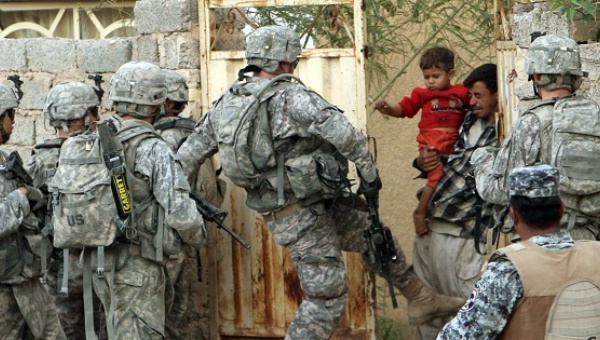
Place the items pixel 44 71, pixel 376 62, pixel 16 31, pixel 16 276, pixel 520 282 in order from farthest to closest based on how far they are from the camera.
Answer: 1. pixel 16 31
2. pixel 376 62
3. pixel 44 71
4. pixel 16 276
5. pixel 520 282

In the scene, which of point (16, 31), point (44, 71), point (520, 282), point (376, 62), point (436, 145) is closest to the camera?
point (520, 282)

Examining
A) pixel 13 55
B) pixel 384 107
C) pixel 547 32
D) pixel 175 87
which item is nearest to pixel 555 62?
pixel 547 32

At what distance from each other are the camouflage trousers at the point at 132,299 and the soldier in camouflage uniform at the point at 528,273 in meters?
2.50

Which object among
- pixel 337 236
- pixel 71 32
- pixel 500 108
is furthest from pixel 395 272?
pixel 71 32

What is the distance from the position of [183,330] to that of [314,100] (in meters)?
1.78

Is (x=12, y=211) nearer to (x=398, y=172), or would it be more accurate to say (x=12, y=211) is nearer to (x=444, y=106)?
(x=444, y=106)

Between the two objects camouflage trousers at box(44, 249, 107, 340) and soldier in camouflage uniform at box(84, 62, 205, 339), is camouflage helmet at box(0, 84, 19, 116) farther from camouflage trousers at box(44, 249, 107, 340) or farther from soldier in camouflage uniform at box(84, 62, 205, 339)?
camouflage trousers at box(44, 249, 107, 340)

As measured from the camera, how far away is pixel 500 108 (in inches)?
300

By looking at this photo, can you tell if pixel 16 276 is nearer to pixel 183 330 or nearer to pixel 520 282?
pixel 183 330

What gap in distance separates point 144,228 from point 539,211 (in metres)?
2.67

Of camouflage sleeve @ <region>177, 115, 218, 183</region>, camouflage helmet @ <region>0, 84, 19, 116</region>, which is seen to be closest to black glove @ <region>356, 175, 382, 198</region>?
camouflage sleeve @ <region>177, 115, 218, 183</region>

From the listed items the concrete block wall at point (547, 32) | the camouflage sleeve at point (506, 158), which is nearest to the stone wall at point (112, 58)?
the concrete block wall at point (547, 32)

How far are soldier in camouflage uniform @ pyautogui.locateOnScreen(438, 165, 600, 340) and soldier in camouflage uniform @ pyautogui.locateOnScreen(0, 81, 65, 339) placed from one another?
9.57 feet

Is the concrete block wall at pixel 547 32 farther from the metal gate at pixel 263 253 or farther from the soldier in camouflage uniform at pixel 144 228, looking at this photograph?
the soldier in camouflage uniform at pixel 144 228
